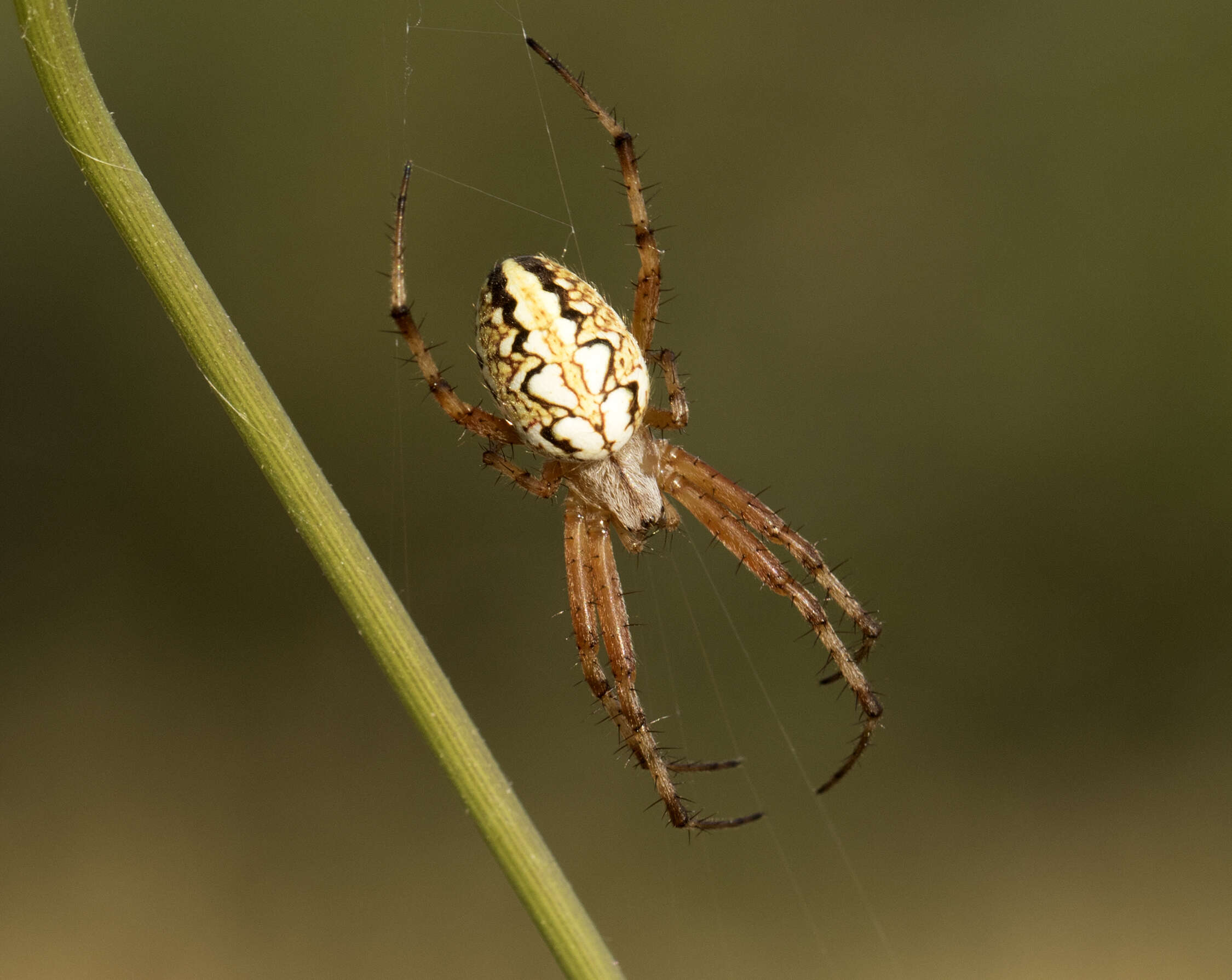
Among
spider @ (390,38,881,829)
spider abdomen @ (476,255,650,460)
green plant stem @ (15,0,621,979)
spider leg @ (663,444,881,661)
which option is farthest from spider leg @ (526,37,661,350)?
green plant stem @ (15,0,621,979)

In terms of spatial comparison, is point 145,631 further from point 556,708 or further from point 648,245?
point 648,245

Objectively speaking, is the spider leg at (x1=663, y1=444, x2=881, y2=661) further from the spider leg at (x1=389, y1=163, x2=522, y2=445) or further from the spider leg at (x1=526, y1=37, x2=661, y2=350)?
the spider leg at (x1=389, y1=163, x2=522, y2=445)

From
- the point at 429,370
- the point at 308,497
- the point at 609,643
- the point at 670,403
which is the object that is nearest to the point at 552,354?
Result: the point at 429,370

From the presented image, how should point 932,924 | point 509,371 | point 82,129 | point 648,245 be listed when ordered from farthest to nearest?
point 932,924
point 648,245
point 509,371
point 82,129

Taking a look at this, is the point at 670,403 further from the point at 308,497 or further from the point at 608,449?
the point at 308,497

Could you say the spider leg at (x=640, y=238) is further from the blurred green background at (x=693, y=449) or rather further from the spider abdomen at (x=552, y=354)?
the blurred green background at (x=693, y=449)

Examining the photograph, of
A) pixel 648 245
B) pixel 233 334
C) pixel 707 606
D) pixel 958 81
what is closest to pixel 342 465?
pixel 707 606
